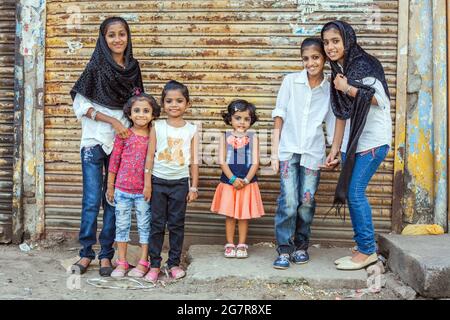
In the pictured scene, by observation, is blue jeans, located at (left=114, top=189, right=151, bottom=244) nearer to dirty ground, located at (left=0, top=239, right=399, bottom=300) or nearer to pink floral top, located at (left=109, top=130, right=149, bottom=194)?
pink floral top, located at (left=109, top=130, right=149, bottom=194)

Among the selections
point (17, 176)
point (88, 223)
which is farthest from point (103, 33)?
point (17, 176)

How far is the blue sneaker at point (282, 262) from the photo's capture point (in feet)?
12.7

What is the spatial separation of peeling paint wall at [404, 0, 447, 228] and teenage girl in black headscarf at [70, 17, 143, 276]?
224 centimetres

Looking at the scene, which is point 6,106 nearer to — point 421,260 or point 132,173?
point 132,173

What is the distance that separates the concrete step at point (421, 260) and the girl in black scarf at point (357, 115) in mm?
219

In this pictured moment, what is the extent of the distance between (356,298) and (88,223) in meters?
1.96

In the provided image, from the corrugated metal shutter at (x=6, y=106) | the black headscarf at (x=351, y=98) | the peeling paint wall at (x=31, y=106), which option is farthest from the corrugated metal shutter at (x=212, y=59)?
the black headscarf at (x=351, y=98)

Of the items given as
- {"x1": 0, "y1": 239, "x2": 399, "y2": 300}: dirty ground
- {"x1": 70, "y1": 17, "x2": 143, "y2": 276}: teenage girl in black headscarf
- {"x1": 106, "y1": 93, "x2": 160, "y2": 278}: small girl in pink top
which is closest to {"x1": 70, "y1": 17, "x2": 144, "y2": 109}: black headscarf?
{"x1": 70, "y1": 17, "x2": 143, "y2": 276}: teenage girl in black headscarf

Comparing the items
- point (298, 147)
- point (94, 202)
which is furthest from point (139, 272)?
point (298, 147)

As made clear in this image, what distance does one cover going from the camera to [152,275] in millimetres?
3809

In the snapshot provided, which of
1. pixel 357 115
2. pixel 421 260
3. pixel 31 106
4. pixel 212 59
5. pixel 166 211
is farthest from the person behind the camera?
pixel 31 106

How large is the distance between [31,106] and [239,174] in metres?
2.07

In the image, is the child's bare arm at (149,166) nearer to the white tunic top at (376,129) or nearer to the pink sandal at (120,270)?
the pink sandal at (120,270)

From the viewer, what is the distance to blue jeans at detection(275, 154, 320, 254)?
3.95 meters
